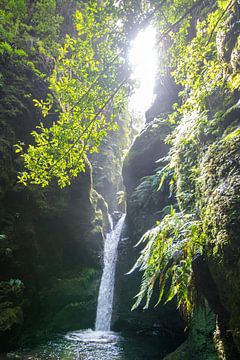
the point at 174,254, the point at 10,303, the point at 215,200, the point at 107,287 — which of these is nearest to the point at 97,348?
the point at 10,303

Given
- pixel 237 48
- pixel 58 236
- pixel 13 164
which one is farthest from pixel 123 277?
pixel 237 48

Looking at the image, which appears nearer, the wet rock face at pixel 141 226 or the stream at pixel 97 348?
the stream at pixel 97 348

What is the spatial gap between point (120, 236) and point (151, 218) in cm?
271

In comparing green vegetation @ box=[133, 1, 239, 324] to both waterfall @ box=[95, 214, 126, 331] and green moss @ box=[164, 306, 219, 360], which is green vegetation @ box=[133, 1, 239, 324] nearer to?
green moss @ box=[164, 306, 219, 360]

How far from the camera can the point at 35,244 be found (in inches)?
376

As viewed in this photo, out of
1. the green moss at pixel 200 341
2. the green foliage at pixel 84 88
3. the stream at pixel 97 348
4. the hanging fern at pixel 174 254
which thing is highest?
the green foliage at pixel 84 88

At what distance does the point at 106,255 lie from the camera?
43.3 ft

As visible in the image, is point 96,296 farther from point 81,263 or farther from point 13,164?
point 13,164

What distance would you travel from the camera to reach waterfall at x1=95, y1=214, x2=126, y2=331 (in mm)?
10598

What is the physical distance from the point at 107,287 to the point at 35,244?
403cm

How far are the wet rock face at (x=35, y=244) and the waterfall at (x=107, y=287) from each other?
355 mm

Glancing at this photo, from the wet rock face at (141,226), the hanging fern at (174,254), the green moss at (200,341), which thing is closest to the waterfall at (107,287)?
the wet rock face at (141,226)

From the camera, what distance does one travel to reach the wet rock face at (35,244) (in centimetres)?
828

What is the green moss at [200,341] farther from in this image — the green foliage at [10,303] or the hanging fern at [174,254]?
the green foliage at [10,303]
